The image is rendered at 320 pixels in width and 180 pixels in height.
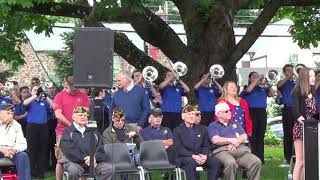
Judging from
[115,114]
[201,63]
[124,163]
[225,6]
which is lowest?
[124,163]

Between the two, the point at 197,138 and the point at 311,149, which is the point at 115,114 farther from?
the point at 311,149

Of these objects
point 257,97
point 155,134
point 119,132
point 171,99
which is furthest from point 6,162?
point 257,97

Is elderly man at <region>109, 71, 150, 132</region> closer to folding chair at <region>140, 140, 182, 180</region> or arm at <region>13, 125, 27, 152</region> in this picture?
folding chair at <region>140, 140, 182, 180</region>

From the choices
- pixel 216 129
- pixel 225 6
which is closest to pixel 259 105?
pixel 225 6

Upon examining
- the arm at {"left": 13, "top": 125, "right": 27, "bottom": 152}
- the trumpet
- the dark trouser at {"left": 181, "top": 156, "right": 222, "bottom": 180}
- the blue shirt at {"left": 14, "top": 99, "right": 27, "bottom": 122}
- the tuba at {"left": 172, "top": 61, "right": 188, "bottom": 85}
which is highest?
the tuba at {"left": 172, "top": 61, "right": 188, "bottom": 85}

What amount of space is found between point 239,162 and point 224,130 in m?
0.55

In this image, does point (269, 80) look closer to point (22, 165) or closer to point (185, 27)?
point (185, 27)

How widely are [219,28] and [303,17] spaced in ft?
15.3

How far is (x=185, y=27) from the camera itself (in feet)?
49.1

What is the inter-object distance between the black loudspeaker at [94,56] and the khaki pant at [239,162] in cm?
237

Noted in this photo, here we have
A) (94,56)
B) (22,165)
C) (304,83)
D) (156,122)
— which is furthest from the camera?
(156,122)

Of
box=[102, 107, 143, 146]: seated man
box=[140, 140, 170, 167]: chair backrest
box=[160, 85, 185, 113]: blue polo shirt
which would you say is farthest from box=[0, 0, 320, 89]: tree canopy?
box=[140, 140, 170, 167]: chair backrest

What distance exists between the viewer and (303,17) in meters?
18.5

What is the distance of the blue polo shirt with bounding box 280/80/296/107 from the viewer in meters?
13.7
